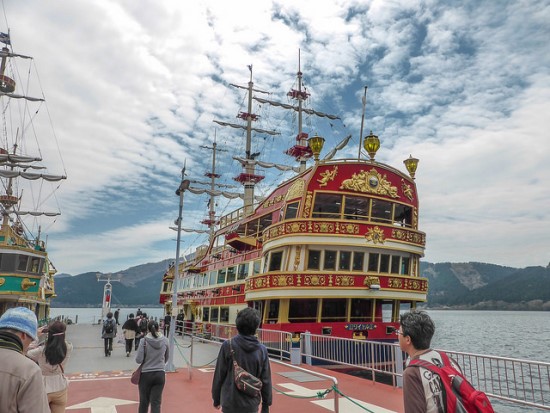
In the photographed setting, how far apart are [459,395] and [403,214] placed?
1787 centimetres

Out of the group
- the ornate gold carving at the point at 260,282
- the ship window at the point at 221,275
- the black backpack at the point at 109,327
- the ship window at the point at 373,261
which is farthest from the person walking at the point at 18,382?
the ship window at the point at 221,275

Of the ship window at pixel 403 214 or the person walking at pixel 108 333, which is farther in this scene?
the ship window at pixel 403 214

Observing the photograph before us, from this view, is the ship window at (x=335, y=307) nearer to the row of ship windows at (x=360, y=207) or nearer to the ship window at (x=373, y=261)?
the ship window at (x=373, y=261)

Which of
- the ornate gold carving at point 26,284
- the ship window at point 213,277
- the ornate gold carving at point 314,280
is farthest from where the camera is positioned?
the ship window at point 213,277

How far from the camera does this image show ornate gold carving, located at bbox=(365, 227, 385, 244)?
54.5ft

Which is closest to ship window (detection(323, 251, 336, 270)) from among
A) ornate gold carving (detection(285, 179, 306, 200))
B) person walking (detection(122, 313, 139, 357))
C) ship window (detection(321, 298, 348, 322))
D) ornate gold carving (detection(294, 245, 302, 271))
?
ornate gold carving (detection(294, 245, 302, 271))

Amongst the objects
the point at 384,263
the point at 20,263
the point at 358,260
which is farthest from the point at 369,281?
the point at 20,263

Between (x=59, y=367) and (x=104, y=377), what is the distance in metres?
6.51

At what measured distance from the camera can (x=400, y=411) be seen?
277 inches

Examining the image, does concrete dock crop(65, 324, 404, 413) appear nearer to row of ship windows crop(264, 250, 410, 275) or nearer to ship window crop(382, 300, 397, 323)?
row of ship windows crop(264, 250, 410, 275)

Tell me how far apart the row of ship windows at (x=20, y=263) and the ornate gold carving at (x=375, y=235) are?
802 inches

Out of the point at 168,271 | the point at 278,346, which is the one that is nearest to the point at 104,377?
the point at 278,346

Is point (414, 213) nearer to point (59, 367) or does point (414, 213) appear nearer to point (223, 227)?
point (223, 227)

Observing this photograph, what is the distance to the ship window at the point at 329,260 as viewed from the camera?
666 inches
